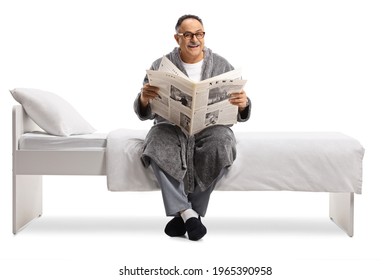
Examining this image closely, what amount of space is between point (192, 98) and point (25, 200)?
3.91ft

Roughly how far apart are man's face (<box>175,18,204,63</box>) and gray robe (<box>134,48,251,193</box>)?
1.18 feet

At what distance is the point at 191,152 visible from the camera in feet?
13.5

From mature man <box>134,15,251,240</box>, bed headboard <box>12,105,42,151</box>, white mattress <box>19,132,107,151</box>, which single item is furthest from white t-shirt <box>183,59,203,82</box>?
bed headboard <box>12,105,42,151</box>

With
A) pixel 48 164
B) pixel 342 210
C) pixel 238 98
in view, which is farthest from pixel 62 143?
pixel 342 210

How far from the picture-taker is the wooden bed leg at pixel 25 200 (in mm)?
4258

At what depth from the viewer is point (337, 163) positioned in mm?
4207

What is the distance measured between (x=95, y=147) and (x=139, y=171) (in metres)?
0.28

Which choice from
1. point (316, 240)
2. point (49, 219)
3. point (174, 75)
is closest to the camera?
point (174, 75)

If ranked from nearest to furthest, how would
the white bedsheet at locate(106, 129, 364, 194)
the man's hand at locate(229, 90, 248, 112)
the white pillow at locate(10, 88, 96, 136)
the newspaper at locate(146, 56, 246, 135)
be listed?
the newspaper at locate(146, 56, 246, 135), the man's hand at locate(229, 90, 248, 112), the white bedsheet at locate(106, 129, 364, 194), the white pillow at locate(10, 88, 96, 136)

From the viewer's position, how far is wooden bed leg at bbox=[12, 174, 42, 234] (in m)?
4.26

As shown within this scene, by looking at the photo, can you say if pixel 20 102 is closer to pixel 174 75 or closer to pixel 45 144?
pixel 45 144

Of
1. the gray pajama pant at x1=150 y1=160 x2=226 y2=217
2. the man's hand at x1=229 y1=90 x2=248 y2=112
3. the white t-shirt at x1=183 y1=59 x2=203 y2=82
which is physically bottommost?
the gray pajama pant at x1=150 y1=160 x2=226 y2=217

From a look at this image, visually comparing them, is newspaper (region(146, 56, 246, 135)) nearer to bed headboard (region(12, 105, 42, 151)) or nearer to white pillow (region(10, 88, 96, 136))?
white pillow (region(10, 88, 96, 136))

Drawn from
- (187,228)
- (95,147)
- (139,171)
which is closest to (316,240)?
(187,228)
